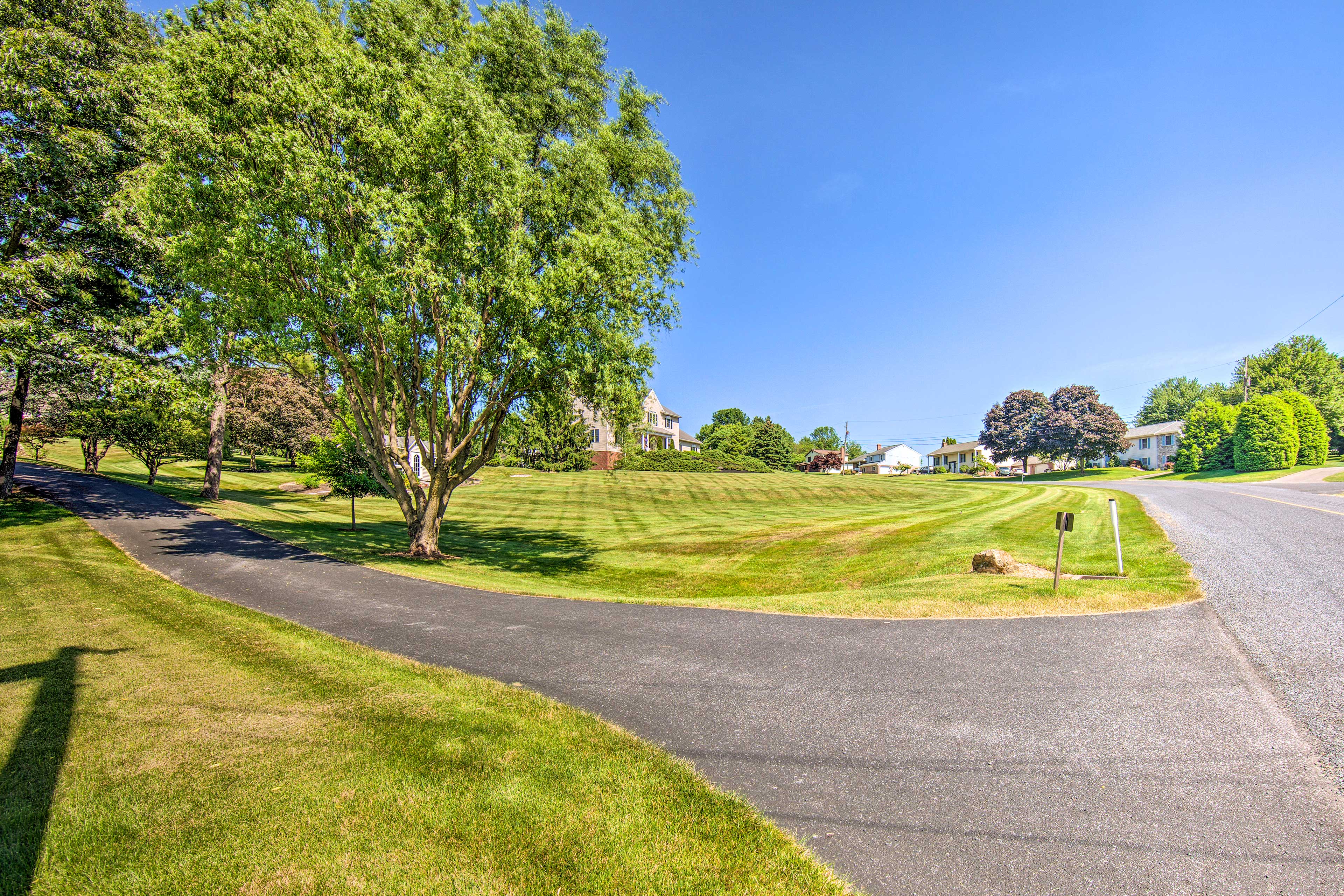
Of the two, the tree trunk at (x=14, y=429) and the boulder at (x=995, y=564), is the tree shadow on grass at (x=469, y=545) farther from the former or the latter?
the boulder at (x=995, y=564)

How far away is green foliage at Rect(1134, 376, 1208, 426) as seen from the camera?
104 meters

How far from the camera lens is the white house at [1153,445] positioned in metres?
80.5

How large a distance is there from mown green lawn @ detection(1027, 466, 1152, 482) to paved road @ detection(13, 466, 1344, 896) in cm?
6211

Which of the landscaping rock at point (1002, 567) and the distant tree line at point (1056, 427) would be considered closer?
the landscaping rock at point (1002, 567)

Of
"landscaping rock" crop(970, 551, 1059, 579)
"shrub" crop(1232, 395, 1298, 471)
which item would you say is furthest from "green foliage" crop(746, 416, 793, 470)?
"landscaping rock" crop(970, 551, 1059, 579)

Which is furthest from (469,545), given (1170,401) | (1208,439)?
(1170,401)

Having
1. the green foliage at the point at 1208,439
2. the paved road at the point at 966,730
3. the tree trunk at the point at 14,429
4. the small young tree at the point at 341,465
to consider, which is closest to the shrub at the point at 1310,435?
the green foliage at the point at 1208,439

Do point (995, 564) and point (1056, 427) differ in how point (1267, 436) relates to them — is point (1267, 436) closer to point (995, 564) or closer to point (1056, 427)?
point (1056, 427)

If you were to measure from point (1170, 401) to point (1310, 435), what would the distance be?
206 feet

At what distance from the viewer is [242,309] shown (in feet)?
46.5

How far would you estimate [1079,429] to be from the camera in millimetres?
66688

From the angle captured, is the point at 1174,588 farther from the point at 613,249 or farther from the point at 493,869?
the point at 613,249

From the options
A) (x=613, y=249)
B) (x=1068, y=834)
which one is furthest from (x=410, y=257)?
(x=1068, y=834)

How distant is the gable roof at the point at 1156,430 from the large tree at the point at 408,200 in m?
91.5
